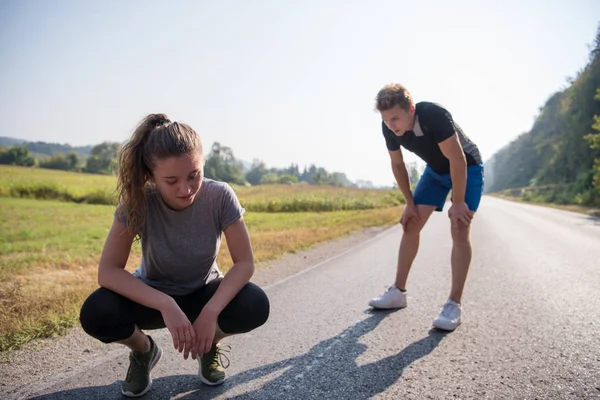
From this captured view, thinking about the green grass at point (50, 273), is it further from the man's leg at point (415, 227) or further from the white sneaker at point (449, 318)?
the white sneaker at point (449, 318)

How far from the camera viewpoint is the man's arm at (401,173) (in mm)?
3875

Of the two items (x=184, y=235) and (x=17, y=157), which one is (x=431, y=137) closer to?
(x=184, y=235)

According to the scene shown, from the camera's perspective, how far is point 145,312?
223 cm

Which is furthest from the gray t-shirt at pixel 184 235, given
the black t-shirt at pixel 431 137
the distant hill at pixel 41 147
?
the distant hill at pixel 41 147

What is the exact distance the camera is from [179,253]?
2330 mm

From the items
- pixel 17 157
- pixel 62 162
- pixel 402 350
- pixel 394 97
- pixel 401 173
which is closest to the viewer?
pixel 402 350

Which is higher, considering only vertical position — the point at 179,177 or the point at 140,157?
the point at 140,157

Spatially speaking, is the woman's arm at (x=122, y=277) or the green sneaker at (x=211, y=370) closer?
the woman's arm at (x=122, y=277)

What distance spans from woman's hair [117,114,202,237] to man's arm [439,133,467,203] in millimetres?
2035

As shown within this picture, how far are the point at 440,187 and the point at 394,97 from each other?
1.09m

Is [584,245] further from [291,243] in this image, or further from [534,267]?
[291,243]

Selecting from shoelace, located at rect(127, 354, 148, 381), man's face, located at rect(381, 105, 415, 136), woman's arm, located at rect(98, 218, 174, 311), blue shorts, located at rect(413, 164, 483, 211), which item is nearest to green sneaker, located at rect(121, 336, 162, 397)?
shoelace, located at rect(127, 354, 148, 381)

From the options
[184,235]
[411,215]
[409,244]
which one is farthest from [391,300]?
[184,235]

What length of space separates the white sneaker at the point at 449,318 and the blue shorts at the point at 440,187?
0.86 meters
